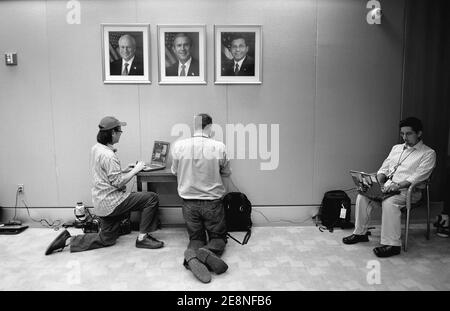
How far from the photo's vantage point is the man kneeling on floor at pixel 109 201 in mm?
3303

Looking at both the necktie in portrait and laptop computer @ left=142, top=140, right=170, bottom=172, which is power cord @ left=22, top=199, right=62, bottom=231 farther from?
the necktie in portrait

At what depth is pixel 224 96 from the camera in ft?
13.4

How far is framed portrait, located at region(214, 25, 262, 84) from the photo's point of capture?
4.00 meters

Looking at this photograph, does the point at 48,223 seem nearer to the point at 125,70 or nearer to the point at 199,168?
the point at 125,70

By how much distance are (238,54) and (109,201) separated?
237 centimetres

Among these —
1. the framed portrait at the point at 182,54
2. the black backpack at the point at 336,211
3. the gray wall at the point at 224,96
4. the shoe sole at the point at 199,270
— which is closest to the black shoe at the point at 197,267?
the shoe sole at the point at 199,270

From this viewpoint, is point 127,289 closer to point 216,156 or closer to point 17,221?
point 216,156

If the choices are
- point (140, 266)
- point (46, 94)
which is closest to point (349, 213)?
point (140, 266)

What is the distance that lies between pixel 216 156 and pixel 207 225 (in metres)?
0.73

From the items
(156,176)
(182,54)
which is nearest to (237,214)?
(156,176)

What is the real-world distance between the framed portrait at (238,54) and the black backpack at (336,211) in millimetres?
1785

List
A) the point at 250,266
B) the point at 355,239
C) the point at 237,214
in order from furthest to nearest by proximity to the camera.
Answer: the point at 237,214, the point at 355,239, the point at 250,266

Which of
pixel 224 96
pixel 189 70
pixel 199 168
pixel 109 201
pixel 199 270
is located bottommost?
pixel 199 270

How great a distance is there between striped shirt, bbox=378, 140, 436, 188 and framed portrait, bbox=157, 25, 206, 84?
246 cm
